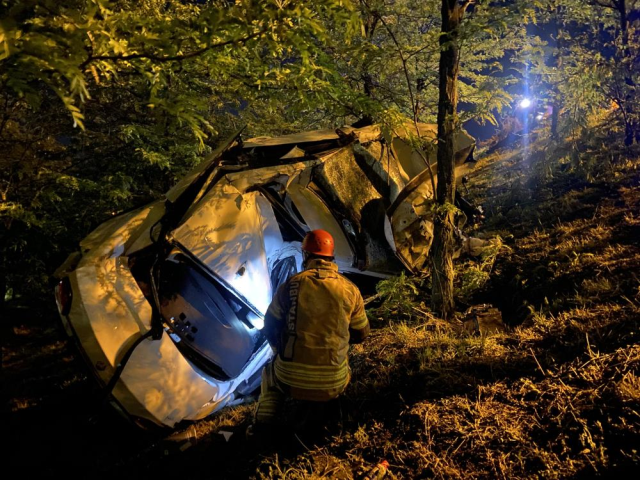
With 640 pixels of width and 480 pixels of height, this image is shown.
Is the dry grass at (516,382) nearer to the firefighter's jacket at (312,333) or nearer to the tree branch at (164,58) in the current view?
the firefighter's jacket at (312,333)


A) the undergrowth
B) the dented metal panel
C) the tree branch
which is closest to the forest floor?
the undergrowth

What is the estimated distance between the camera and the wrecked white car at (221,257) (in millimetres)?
2759

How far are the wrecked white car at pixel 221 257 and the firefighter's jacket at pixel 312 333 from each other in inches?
32.6

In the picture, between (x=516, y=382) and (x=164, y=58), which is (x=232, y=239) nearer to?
(x=164, y=58)

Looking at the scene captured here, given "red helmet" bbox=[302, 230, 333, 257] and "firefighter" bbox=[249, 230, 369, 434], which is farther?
"red helmet" bbox=[302, 230, 333, 257]

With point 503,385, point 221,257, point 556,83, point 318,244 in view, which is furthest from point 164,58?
point 556,83

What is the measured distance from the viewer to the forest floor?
85.9 inches

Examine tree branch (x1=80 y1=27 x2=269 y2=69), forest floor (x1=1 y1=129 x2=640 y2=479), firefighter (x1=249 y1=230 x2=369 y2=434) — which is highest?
tree branch (x1=80 y1=27 x2=269 y2=69)

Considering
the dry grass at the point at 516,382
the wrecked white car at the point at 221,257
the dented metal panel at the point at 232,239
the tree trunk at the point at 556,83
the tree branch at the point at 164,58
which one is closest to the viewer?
the tree branch at the point at 164,58

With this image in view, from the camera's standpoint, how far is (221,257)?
332 centimetres

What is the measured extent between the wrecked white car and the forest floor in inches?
13.9

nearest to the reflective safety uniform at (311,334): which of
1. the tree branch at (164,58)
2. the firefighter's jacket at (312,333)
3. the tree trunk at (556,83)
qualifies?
the firefighter's jacket at (312,333)

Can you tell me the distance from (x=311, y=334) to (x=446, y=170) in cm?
259

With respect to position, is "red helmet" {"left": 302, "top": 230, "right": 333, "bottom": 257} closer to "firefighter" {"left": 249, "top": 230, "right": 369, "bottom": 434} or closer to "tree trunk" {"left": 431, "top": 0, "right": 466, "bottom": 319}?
"firefighter" {"left": 249, "top": 230, "right": 369, "bottom": 434}
